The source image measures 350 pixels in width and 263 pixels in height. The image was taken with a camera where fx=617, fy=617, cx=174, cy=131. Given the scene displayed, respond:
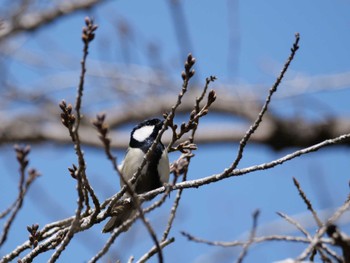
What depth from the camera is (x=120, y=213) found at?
2.33 m

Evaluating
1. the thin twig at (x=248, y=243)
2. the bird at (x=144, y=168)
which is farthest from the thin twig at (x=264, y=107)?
the bird at (x=144, y=168)

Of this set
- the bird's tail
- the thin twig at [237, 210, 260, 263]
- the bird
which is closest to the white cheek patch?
the bird

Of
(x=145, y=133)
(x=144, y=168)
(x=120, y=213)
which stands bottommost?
(x=120, y=213)

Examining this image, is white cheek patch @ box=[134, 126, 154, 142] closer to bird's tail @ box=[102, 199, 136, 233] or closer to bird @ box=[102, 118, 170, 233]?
bird @ box=[102, 118, 170, 233]

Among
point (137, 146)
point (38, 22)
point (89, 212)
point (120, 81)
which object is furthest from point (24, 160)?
point (120, 81)

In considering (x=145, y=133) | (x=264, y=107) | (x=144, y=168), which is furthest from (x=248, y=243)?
(x=145, y=133)

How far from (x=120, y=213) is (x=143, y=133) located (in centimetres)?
119

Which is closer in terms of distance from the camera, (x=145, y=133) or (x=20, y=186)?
(x=20, y=186)

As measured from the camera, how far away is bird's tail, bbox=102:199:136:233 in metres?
2.32

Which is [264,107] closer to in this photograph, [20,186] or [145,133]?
[20,186]

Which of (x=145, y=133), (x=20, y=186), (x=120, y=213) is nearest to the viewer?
(x=20, y=186)

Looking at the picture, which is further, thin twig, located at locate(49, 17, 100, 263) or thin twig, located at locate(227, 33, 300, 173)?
thin twig, located at locate(227, 33, 300, 173)

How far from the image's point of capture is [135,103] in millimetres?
7805

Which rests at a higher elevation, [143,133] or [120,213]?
[143,133]
